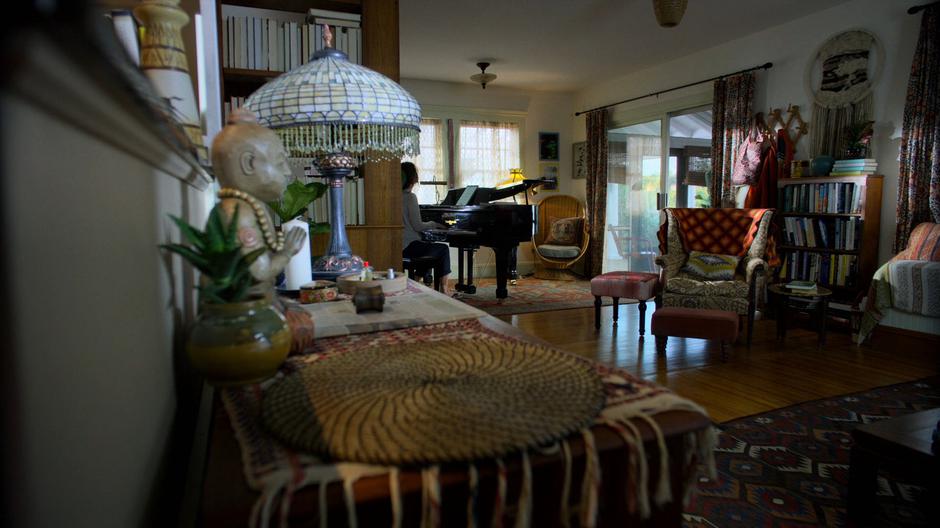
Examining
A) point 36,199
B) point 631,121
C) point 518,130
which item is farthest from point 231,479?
point 518,130

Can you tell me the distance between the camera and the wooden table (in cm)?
149

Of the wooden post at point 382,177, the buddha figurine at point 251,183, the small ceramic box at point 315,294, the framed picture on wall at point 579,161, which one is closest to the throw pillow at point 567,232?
the framed picture on wall at point 579,161

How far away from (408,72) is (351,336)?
6.24 metres

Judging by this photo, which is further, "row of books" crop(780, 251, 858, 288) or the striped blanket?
"row of books" crop(780, 251, 858, 288)

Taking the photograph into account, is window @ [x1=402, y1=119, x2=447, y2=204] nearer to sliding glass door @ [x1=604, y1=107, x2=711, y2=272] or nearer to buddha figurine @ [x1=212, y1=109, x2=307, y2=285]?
sliding glass door @ [x1=604, y1=107, x2=711, y2=272]

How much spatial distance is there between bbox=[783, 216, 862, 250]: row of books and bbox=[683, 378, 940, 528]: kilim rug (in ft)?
5.85

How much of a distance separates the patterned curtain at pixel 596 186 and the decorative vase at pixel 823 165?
9.66 ft

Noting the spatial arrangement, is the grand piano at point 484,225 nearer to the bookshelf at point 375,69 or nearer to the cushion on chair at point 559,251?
the cushion on chair at point 559,251

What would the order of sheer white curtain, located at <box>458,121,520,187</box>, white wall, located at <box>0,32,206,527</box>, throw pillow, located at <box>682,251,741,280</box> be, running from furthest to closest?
sheer white curtain, located at <box>458,121,520,187</box> < throw pillow, located at <box>682,251,741,280</box> < white wall, located at <box>0,32,206,527</box>

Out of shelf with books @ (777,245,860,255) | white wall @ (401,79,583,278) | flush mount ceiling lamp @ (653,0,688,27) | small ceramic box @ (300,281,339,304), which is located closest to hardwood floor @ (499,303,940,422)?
shelf with books @ (777,245,860,255)

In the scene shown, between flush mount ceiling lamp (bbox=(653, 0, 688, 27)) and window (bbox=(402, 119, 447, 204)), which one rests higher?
flush mount ceiling lamp (bbox=(653, 0, 688, 27))

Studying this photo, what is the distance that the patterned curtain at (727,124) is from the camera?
5.14 m

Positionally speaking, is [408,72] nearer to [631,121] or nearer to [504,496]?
[631,121]

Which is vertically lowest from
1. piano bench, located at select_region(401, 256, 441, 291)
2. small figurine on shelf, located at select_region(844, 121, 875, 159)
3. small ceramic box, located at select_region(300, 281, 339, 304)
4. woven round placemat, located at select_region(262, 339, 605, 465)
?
piano bench, located at select_region(401, 256, 441, 291)
